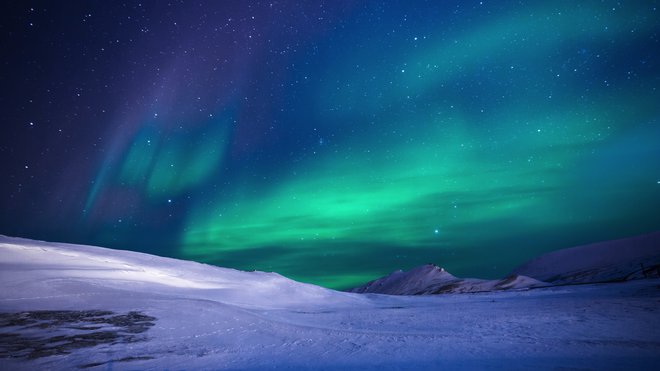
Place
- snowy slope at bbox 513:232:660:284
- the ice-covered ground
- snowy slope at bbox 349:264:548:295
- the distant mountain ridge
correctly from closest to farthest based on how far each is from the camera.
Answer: the ice-covered ground → snowy slope at bbox 349:264:548:295 → the distant mountain ridge → snowy slope at bbox 513:232:660:284

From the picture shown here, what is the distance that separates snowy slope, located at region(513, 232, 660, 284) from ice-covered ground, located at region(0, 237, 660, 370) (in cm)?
6738

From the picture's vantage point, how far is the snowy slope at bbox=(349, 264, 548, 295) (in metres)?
53.4

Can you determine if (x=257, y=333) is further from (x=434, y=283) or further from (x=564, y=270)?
(x=564, y=270)

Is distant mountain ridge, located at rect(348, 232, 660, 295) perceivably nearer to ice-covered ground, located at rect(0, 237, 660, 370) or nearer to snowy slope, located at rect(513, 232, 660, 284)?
snowy slope, located at rect(513, 232, 660, 284)

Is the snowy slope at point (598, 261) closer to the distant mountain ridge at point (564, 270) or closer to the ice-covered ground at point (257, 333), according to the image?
the distant mountain ridge at point (564, 270)

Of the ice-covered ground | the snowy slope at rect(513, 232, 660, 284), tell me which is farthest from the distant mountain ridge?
the ice-covered ground

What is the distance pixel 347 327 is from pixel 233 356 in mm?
2836

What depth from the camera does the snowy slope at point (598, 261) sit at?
2478 inches

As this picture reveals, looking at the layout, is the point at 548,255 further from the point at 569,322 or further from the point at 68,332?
the point at 68,332

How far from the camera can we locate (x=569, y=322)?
663 centimetres

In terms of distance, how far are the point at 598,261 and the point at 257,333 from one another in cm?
9014

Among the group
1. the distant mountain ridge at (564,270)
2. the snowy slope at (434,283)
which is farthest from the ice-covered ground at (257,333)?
the distant mountain ridge at (564,270)

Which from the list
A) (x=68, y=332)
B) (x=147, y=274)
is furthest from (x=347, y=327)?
(x=147, y=274)

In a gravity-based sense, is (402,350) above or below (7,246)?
below
